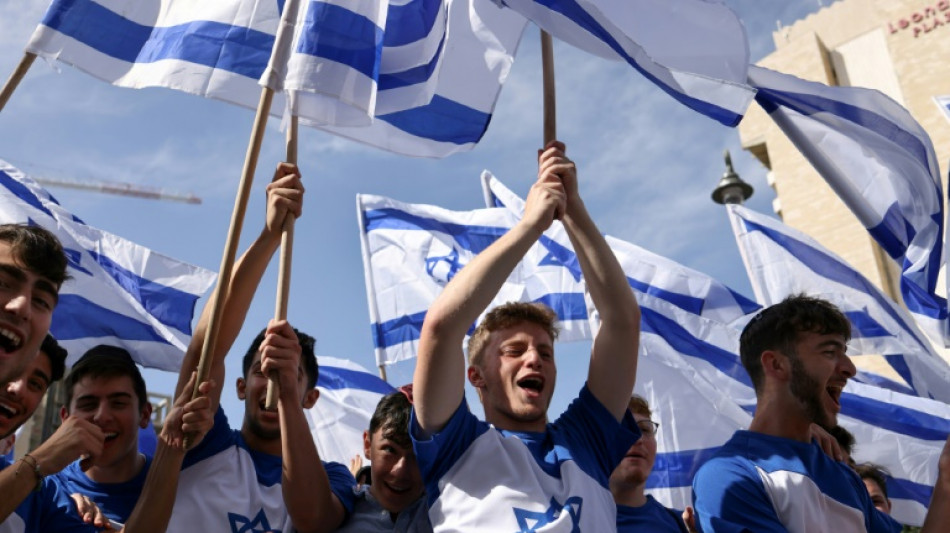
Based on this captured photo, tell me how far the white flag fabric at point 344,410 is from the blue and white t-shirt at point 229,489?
4.04 m

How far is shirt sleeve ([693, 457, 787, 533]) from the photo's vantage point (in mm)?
3303

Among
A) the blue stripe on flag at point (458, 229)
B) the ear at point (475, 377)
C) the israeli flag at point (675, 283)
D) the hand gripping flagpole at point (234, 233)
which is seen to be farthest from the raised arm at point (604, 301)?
the blue stripe on flag at point (458, 229)

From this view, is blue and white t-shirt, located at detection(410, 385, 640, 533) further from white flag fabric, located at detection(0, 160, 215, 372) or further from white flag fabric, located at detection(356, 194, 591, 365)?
white flag fabric, located at detection(356, 194, 591, 365)

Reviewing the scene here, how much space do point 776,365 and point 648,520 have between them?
91cm

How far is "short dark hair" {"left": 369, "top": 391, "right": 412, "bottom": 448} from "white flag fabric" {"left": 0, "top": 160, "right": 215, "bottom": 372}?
275cm

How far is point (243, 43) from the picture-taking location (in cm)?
428

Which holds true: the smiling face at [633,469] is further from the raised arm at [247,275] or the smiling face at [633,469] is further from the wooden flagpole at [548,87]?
the raised arm at [247,275]

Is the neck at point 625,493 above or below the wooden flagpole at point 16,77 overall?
below

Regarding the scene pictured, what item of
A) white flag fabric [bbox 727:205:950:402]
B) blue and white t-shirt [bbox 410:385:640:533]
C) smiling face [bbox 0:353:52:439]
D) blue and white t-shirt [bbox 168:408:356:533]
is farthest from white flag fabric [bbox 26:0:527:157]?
white flag fabric [bbox 727:205:950:402]

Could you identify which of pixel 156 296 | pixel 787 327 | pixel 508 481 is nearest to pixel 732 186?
pixel 156 296

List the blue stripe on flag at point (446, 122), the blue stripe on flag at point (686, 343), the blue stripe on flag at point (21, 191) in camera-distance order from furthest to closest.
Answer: the blue stripe on flag at point (686, 343) < the blue stripe on flag at point (21, 191) < the blue stripe on flag at point (446, 122)

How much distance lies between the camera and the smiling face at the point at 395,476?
147 inches

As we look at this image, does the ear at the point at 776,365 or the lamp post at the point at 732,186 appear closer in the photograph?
the ear at the point at 776,365

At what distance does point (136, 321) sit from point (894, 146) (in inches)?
176
